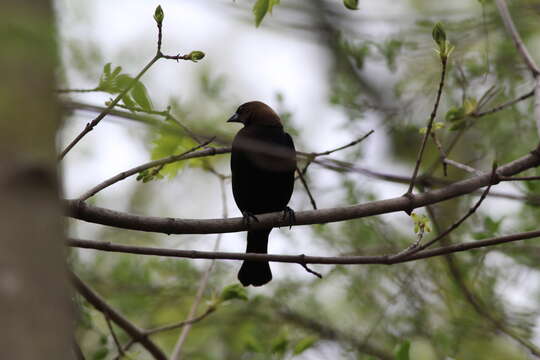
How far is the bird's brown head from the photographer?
4742 millimetres

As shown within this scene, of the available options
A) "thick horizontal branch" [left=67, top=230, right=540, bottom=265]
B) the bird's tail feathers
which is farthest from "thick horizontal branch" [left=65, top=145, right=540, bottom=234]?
the bird's tail feathers

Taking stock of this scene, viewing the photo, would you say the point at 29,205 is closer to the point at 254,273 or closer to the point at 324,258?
the point at 324,258

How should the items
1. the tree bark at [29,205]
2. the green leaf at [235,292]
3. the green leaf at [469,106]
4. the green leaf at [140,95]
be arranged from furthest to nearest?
the green leaf at [235,292] → the green leaf at [469,106] → the green leaf at [140,95] → the tree bark at [29,205]

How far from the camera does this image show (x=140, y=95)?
→ 7.60 ft

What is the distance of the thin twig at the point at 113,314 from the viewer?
302 cm

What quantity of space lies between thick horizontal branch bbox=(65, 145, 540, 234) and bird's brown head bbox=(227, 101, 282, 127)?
7.12 feet

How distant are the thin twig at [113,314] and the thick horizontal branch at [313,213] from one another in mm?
694

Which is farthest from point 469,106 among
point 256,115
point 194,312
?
point 256,115

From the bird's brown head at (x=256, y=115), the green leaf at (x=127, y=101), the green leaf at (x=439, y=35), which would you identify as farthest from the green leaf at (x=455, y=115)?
the bird's brown head at (x=256, y=115)

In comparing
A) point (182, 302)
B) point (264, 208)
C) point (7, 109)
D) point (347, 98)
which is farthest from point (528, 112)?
point (7, 109)

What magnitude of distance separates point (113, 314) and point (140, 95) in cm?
133

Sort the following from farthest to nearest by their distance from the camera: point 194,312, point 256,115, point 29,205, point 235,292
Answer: point 256,115 < point 194,312 < point 235,292 < point 29,205

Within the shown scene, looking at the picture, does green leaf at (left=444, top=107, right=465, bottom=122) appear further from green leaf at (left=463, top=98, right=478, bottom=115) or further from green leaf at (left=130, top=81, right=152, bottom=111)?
green leaf at (left=130, top=81, right=152, bottom=111)

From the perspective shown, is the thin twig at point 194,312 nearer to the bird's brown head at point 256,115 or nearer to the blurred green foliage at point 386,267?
the blurred green foliage at point 386,267
